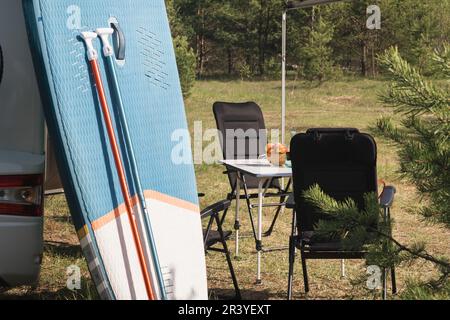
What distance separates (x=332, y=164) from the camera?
4242 millimetres

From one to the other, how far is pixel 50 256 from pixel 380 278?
3.69m

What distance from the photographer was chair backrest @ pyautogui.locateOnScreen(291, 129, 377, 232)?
4.19m

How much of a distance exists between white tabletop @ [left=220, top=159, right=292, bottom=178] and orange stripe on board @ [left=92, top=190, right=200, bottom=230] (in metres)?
0.91

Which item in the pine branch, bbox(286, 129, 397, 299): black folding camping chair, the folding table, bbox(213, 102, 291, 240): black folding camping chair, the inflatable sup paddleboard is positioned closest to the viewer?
the pine branch

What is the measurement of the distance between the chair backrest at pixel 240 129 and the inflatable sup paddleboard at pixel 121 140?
7.98 ft

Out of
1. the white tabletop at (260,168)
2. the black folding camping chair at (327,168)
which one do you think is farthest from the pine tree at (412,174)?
the white tabletop at (260,168)

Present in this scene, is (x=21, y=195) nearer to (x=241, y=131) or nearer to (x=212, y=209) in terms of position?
(x=212, y=209)

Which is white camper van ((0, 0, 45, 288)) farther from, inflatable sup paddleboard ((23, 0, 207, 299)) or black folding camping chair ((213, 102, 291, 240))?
black folding camping chair ((213, 102, 291, 240))

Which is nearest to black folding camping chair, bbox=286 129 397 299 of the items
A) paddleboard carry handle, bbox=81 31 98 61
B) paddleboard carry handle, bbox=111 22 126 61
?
paddleboard carry handle, bbox=111 22 126 61

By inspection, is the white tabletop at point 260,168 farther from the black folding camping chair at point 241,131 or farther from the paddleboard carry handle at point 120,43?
the paddleboard carry handle at point 120,43

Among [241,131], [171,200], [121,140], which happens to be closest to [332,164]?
[171,200]

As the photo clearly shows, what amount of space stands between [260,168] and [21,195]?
1959 millimetres

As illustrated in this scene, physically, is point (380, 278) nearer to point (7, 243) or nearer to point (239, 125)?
point (7, 243)
